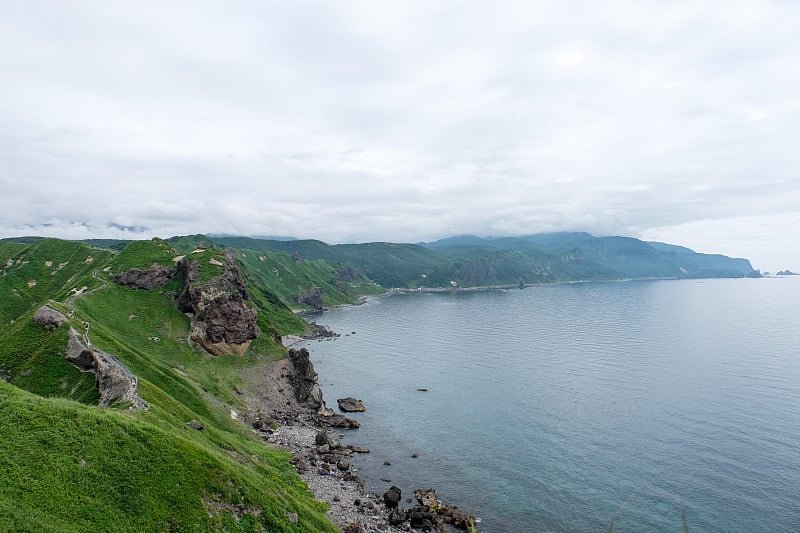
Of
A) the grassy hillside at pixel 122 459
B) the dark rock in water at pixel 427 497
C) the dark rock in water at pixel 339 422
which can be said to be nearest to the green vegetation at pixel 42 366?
the grassy hillside at pixel 122 459

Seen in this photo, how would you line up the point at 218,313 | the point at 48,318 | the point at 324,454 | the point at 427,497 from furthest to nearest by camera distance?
the point at 218,313 → the point at 324,454 → the point at 48,318 → the point at 427,497

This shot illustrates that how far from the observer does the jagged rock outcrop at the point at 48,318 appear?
81500 mm

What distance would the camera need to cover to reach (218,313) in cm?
13212

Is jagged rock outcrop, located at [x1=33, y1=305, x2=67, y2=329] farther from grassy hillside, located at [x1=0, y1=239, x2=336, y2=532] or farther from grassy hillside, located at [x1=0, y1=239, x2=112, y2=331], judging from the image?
grassy hillside, located at [x1=0, y1=239, x2=112, y2=331]

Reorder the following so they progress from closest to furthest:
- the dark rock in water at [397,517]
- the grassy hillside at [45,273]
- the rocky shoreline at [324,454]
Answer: the dark rock in water at [397,517] < the rocky shoreline at [324,454] < the grassy hillside at [45,273]

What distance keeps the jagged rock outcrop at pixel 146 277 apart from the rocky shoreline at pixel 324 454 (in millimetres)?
46300

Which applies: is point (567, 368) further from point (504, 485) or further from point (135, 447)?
point (135, 447)

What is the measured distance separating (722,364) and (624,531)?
377ft

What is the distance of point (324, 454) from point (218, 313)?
Answer: 60998 millimetres

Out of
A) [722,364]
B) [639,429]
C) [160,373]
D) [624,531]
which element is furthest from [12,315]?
[722,364]

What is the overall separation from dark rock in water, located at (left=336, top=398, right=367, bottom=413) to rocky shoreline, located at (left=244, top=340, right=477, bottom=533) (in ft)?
14.7

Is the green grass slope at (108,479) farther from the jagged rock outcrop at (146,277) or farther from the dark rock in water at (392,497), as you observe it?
the jagged rock outcrop at (146,277)

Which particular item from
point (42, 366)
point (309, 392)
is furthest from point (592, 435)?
point (42, 366)

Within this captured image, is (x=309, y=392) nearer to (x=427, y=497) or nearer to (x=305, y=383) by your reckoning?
(x=305, y=383)
